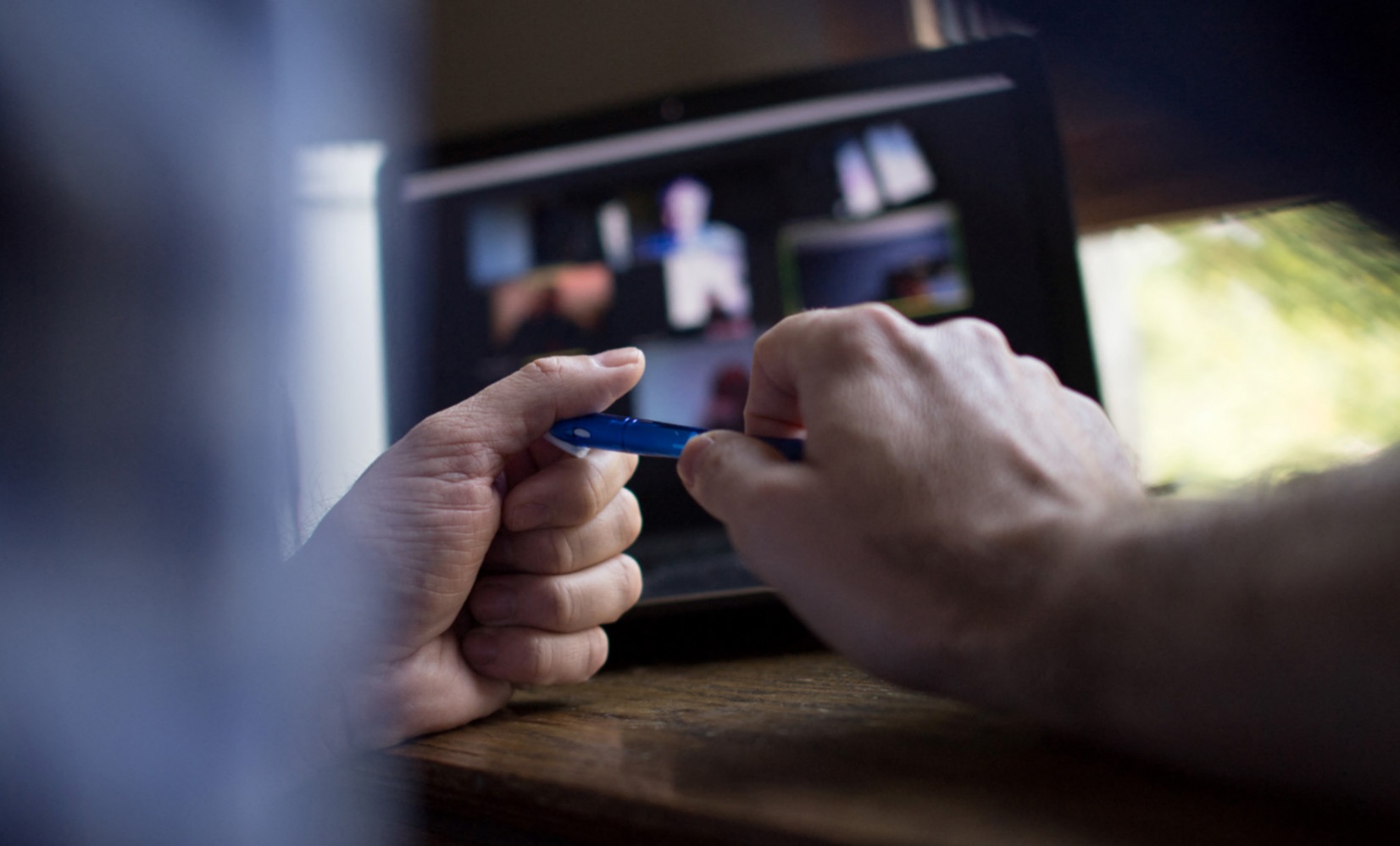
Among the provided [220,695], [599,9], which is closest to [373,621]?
[220,695]

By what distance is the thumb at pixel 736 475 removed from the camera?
272 millimetres

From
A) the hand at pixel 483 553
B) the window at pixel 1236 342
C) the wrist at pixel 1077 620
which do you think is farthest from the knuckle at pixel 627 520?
the window at pixel 1236 342

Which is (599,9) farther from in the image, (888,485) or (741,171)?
(888,485)

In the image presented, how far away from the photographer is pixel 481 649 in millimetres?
383

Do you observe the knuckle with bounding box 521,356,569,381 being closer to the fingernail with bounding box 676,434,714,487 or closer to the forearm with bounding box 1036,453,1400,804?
the fingernail with bounding box 676,434,714,487

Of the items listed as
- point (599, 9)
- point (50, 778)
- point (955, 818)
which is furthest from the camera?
point (599, 9)

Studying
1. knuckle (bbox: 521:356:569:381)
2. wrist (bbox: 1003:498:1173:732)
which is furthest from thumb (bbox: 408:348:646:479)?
wrist (bbox: 1003:498:1173:732)

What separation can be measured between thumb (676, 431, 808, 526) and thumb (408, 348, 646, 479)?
0.27ft

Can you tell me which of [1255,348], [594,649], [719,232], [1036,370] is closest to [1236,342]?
[1255,348]

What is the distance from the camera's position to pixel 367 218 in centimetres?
79

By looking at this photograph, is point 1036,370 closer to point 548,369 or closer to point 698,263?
point 548,369

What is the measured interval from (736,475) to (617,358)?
0.44ft

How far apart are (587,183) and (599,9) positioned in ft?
1.79

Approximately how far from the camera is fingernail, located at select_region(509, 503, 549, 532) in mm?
382
